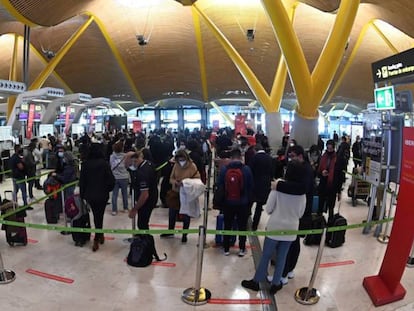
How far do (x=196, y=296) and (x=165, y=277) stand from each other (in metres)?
0.75

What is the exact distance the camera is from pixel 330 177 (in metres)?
7.09

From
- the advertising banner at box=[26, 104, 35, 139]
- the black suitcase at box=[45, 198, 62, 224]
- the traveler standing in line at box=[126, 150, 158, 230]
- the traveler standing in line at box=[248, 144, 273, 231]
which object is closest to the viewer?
the traveler standing in line at box=[126, 150, 158, 230]

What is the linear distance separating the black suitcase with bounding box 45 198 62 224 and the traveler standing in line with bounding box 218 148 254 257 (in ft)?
12.6

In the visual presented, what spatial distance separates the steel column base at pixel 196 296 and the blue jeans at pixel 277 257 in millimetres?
658

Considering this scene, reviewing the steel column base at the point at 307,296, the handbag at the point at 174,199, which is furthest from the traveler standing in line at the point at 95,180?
the steel column base at the point at 307,296

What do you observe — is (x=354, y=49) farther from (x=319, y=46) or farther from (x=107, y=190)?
(x=107, y=190)

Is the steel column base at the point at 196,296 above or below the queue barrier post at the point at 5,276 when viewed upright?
above

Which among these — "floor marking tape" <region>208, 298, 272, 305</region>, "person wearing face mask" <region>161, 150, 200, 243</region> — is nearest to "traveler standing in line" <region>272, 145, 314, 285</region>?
"floor marking tape" <region>208, 298, 272, 305</region>

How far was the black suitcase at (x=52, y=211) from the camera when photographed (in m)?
7.19

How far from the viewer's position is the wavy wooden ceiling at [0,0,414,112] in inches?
899

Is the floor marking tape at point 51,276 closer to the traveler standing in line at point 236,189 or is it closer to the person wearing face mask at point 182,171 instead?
the person wearing face mask at point 182,171

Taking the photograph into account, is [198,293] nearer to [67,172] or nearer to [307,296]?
[307,296]

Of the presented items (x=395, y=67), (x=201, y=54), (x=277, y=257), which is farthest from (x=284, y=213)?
(x=201, y=54)

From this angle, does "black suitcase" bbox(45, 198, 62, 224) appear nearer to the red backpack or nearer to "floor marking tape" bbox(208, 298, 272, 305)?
the red backpack
